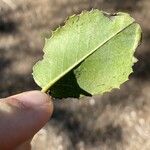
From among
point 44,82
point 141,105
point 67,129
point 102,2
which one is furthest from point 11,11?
point 44,82

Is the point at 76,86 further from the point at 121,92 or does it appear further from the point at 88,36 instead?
the point at 121,92

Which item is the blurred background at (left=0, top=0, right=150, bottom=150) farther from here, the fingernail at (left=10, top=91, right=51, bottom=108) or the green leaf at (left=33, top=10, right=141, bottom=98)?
the green leaf at (left=33, top=10, right=141, bottom=98)

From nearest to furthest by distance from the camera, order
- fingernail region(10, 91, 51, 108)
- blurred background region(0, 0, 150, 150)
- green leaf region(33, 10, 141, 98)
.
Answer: green leaf region(33, 10, 141, 98) < fingernail region(10, 91, 51, 108) < blurred background region(0, 0, 150, 150)

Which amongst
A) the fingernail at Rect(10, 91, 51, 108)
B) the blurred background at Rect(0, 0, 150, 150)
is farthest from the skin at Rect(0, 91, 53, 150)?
the blurred background at Rect(0, 0, 150, 150)

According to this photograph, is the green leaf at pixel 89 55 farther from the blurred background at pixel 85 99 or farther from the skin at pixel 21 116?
the blurred background at pixel 85 99

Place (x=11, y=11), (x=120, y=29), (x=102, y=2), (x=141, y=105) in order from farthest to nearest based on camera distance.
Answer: (x=11, y=11)
(x=102, y=2)
(x=141, y=105)
(x=120, y=29)

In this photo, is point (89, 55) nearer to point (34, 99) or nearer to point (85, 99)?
point (34, 99)
